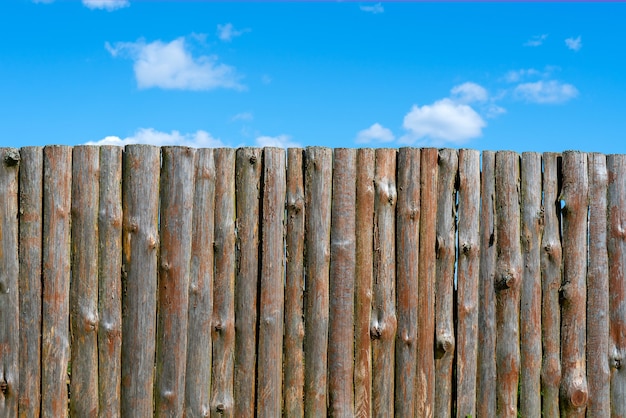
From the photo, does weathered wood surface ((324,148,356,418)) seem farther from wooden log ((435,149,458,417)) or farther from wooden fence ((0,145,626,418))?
wooden log ((435,149,458,417))

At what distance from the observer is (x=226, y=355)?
543 centimetres

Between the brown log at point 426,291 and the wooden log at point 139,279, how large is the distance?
2.12 m

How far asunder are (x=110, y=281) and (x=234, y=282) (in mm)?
967

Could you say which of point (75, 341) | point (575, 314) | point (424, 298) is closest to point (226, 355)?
point (75, 341)

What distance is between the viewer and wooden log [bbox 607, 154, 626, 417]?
6.02 m

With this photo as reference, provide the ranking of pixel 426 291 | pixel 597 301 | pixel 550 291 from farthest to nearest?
pixel 597 301 → pixel 550 291 → pixel 426 291

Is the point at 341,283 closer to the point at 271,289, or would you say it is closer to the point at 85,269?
the point at 271,289

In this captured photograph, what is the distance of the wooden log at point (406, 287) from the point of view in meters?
5.58

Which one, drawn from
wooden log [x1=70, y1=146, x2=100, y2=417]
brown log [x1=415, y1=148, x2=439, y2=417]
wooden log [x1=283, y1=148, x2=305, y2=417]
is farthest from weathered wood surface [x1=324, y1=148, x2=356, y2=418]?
wooden log [x1=70, y1=146, x2=100, y2=417]

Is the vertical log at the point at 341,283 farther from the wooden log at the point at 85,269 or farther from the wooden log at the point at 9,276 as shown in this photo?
the wooden log at the point at 9,276

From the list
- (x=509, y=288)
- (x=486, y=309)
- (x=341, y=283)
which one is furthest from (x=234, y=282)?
(x=509, y=288)

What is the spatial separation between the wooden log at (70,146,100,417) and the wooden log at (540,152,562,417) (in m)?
3.68

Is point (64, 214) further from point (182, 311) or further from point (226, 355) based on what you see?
point (226, 355)

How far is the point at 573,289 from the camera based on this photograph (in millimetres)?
5895
